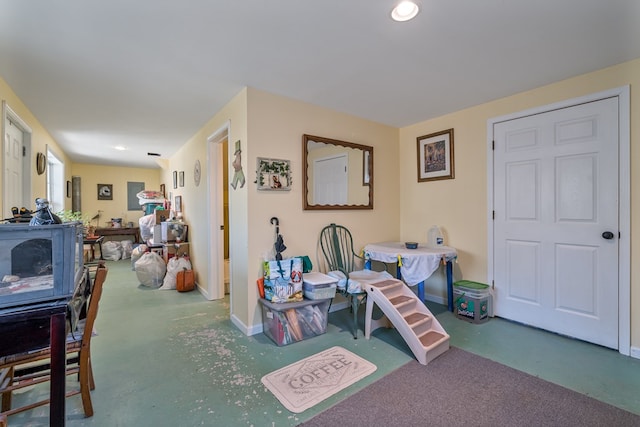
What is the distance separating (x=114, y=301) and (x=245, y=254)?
2.31 m

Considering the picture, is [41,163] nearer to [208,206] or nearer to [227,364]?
[208,206]

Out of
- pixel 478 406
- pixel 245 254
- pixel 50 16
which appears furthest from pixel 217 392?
pixel 50 16

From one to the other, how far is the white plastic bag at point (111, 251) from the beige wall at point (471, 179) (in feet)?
21.9

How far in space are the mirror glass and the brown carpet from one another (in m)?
1.80

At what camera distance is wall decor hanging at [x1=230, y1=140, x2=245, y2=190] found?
8.98 feet

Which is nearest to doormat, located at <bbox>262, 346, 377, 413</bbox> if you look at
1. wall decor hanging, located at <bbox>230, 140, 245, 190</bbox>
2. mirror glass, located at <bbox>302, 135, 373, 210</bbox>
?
mirror glass, located at <bbox>302, 135, 373, 210</bbox>

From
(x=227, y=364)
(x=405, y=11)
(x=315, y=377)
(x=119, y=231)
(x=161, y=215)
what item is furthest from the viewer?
(x=119, y=231)

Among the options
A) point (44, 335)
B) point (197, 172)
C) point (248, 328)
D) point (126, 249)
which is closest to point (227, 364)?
point (248, 328)

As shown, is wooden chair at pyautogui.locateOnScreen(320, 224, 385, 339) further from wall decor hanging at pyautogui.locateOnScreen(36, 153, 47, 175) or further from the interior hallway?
wall decor hanging at pyautogui.locateOnScreen(36, 153, 47, 175)

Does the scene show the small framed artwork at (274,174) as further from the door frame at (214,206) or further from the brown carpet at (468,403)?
the brown carpet at (468,403)

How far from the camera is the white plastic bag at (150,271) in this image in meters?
4.33

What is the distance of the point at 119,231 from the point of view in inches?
271

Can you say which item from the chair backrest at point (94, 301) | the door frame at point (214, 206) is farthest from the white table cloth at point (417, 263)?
the chair backrest at point (94, 301)

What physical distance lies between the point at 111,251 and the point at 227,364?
6.25 metres
